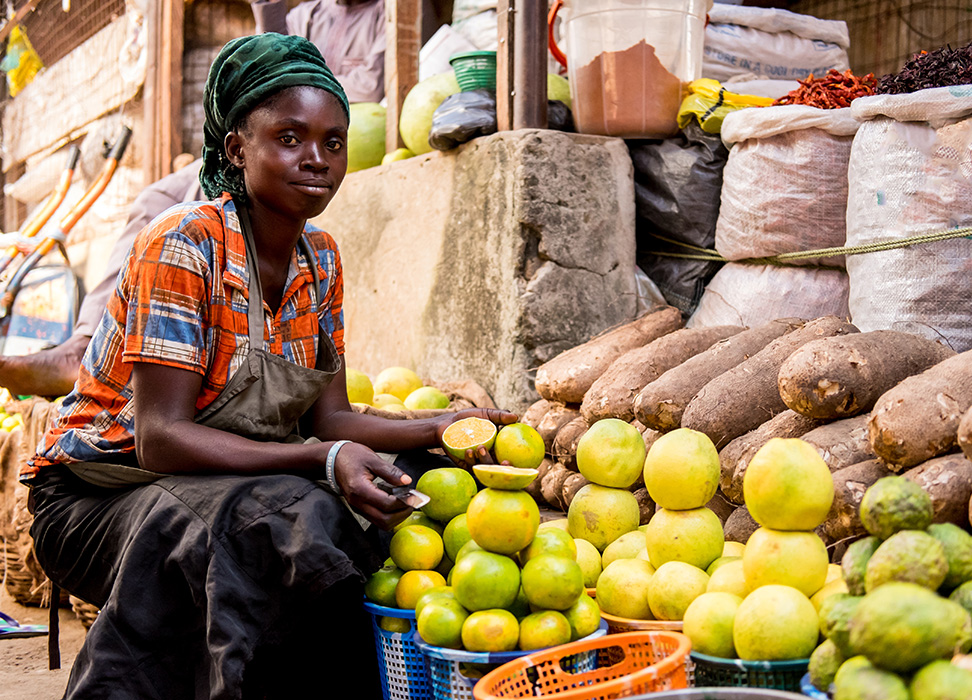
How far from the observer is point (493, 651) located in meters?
1.75

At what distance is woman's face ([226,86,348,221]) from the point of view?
2.22m

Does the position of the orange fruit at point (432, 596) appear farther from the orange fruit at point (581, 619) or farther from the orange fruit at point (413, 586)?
the orange fruit at point (581, 619)

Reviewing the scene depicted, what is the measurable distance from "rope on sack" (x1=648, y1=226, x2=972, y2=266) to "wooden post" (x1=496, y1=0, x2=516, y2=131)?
856 millimetres

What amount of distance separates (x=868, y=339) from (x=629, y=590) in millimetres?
1049

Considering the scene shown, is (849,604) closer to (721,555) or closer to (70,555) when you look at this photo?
(721,555)

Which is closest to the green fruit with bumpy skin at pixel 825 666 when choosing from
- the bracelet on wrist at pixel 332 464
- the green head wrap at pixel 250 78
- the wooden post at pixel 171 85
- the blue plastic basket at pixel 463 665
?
the blue plastic basket at pixel 463 665

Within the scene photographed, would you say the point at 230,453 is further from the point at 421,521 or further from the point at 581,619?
the point at 581,619

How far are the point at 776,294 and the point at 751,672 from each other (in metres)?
2.16

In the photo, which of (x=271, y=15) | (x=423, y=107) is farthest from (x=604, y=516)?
(x=271, y=15)

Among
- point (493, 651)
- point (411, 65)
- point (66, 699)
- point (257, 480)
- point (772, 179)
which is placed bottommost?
point (66, 699)

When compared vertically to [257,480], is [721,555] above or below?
below

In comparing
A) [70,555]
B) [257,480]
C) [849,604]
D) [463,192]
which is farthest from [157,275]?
[463,192]

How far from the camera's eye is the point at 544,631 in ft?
5.78

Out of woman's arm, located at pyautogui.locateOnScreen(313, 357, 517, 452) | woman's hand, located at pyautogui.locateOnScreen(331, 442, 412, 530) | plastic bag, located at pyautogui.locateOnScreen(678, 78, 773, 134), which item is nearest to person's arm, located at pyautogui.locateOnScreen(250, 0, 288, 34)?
plastic bag, located at pyautogui.locateOnScreen(678, 78, 773, 134)
